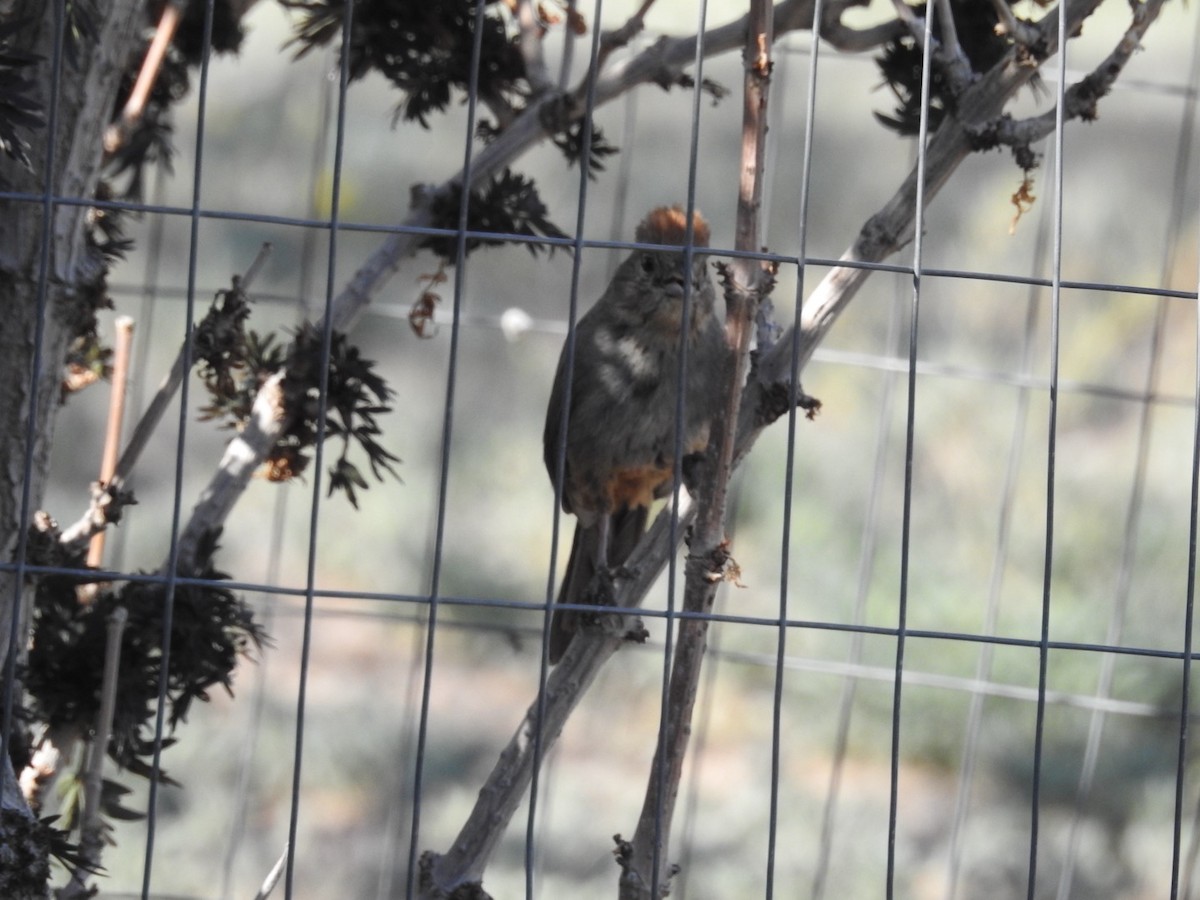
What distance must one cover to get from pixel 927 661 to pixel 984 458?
34.5 inches

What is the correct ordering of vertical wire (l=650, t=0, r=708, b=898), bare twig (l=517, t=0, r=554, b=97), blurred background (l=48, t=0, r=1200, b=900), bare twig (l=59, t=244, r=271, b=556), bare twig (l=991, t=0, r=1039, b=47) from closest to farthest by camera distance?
vertical wire (l=650, t=0, r=708, b=898) < bare twig (l=991, t=0, r=1039, b=47) < bare twig (l=59, t=244, r=271, b=556) < bare twig (l=517, t=0, r=554, b=97) < blurred background (l=48, t=0, r=1200, b=900)

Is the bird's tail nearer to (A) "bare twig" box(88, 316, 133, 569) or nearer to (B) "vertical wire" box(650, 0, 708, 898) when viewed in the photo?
(A) "bare twig" box(88, 316, 133, 569)

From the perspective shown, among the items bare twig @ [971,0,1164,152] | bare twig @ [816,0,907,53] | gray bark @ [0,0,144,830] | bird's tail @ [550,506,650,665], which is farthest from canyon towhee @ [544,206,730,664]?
gray bark @ [0,0,144,830]

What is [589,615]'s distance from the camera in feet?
6.89

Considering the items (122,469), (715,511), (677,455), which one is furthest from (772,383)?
(122,469)

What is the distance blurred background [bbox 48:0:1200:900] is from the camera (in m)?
4.45

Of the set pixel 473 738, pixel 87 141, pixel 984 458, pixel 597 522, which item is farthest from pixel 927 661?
pixel 87 141

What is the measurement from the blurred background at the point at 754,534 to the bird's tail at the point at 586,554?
0.89 m

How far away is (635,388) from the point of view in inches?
111

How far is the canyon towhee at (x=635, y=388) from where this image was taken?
9.06 ft

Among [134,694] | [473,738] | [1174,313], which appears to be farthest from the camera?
[1174,313]

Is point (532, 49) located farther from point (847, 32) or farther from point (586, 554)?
point (586, 554)

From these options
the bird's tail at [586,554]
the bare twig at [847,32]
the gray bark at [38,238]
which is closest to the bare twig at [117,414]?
the gray bark at [38,238]

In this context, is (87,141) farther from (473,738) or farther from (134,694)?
(473,738)
